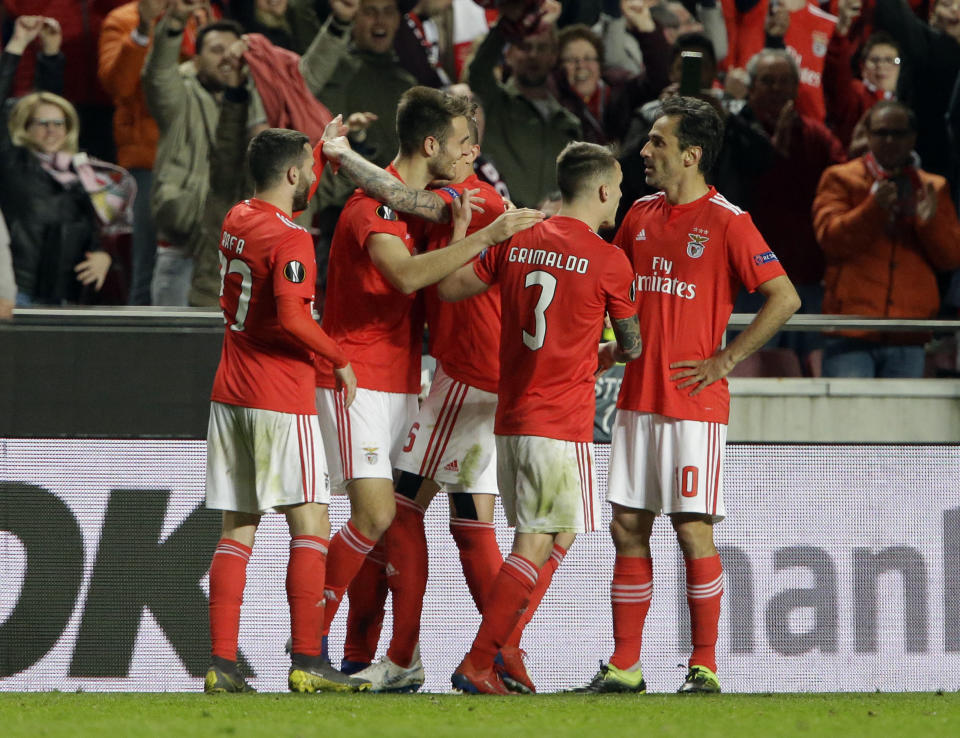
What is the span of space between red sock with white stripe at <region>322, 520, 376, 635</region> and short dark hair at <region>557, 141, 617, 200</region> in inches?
54.1

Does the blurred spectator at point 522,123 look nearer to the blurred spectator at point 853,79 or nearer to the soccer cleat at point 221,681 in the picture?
the blurred spectator at point 853,79

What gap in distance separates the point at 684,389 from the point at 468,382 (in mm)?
754

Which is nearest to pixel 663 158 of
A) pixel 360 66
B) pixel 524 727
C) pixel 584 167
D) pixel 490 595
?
pixel 584 167

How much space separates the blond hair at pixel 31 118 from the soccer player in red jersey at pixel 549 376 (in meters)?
3.61

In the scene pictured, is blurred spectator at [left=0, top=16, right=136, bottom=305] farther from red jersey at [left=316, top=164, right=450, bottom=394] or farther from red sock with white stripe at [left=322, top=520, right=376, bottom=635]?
red sock with white stripe at [left=322, top=520, right=376, bottom=635]

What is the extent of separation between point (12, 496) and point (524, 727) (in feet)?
8.30

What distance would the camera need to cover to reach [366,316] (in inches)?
181

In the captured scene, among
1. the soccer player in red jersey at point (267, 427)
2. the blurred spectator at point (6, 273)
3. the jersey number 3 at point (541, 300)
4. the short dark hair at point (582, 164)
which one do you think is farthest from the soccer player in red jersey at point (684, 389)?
the blurred spectator at point (6, 273)

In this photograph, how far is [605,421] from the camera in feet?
22.5

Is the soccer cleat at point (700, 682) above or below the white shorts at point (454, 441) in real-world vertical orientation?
below

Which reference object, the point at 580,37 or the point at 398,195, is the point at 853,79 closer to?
the point at 580,37

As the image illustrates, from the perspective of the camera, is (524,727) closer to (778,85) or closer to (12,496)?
(12,496)

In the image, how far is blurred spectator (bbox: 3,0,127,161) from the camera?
739 cm

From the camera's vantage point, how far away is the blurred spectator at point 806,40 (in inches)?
320
